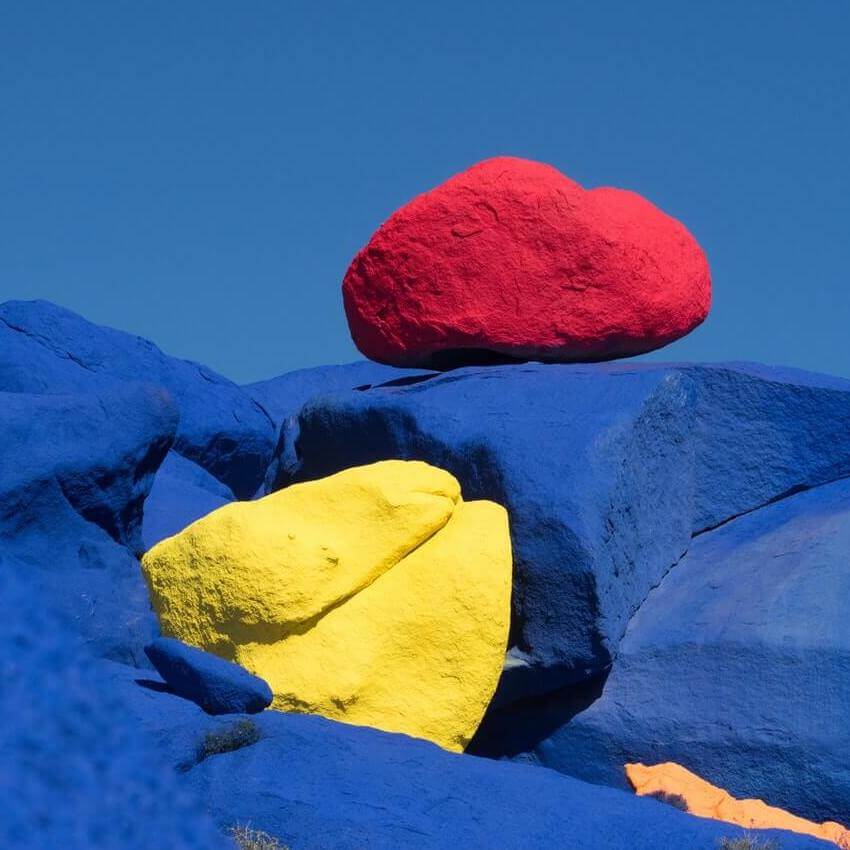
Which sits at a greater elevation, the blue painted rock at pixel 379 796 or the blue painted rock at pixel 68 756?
the blue painted rock at pixel 68 756

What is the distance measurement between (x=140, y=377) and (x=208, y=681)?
19.4 ft

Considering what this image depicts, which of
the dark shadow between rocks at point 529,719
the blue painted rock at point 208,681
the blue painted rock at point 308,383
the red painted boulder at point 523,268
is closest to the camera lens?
the blue painted rock at point 208,681

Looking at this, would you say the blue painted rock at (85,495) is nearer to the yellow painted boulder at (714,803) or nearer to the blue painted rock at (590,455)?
the blue painted rock at (590,455)

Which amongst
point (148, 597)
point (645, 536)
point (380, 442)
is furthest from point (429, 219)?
point (148, 597)

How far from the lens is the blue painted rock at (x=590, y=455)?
6547 mm

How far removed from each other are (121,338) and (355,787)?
6.76 m

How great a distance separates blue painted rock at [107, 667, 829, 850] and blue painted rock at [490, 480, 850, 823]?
1.50 m

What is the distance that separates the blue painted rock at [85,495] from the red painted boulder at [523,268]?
1.95 meters

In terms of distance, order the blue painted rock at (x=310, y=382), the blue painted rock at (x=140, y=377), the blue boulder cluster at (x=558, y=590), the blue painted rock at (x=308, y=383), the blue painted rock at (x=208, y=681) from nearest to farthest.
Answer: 1. the blue boulder cluster at (x=558, y=590)
2. the blue painted rock at (x=208, y=681)
3. the blue painted rock at (x=140, y=377)
4. the blue painted rock at (x=308, y=383)
5. the blue painted rock at (x=310, y=382)

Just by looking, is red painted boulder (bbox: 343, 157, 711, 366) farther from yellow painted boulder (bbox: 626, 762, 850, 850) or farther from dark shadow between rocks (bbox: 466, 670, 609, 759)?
yellow painted boulder (bbox: 626, 762, 850, 850)

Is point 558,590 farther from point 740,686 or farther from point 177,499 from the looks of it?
point 177,499

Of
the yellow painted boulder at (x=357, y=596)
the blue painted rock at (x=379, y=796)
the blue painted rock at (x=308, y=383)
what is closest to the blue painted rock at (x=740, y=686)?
the yellow painted boulder at (x=357, y=596)

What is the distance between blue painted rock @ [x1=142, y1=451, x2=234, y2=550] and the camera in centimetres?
798

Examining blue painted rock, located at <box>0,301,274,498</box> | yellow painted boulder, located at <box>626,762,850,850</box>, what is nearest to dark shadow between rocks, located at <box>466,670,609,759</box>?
yellow painted boulder, located at <box>626,762,850,850</box>
